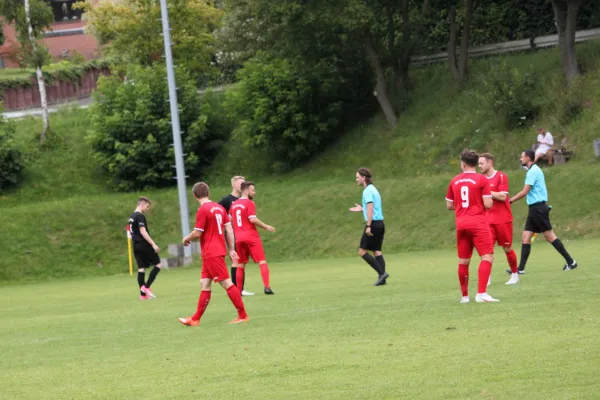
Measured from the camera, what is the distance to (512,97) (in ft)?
135

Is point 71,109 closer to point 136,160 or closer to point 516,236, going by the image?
point 136,160

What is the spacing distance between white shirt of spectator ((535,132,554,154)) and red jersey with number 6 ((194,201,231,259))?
2523 cm

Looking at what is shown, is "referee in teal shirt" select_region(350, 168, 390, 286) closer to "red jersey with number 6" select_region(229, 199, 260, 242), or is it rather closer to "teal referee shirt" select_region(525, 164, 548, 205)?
"red jersey with number 6" select_region(229, 199, 260, 242)

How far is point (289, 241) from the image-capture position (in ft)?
118

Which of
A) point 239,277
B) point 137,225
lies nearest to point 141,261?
point 137,225

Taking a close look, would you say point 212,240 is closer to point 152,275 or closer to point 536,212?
point 536,212

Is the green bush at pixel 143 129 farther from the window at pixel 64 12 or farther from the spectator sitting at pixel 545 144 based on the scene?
the window at pixel 64 12

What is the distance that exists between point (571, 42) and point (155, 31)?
78.5 ft

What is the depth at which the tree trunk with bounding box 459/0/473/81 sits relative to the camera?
1786 inches

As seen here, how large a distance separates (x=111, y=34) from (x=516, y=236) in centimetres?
3437

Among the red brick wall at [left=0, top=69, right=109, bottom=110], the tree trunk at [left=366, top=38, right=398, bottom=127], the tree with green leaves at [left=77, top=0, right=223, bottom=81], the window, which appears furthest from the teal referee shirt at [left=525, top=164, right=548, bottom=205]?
the window

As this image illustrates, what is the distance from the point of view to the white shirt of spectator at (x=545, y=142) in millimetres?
37062

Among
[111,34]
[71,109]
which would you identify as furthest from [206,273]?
[111,34]

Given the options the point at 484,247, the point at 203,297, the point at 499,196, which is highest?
the point at 499,196
